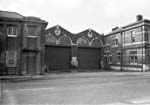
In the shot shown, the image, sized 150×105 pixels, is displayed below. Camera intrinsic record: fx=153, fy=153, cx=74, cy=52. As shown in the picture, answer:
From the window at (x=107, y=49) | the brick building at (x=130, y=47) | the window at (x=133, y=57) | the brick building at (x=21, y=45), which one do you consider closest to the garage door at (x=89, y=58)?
the window at (x=107, y=49)

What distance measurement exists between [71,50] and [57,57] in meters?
3.28

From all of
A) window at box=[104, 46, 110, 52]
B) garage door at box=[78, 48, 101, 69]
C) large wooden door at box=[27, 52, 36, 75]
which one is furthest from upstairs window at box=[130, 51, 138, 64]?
large wooden door at box=[27, 52, 36, 75]

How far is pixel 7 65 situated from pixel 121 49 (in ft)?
68.0

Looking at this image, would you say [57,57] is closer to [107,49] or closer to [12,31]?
[107,49]

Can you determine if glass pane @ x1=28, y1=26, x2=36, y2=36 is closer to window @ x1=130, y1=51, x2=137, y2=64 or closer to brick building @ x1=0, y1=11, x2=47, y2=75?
brick building @ x1=0, y1=11, x2=47, y2=75

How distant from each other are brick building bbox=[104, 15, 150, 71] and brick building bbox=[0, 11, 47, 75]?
15.8 metres

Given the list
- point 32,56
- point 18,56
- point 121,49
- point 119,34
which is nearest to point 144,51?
point 121,49

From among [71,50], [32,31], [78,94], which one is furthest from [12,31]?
[78,94]

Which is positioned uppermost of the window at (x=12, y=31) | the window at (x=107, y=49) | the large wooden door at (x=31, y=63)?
the window at (x=12, y=31)

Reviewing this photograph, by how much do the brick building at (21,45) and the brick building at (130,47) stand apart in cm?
1576

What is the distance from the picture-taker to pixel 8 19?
19.2 meters

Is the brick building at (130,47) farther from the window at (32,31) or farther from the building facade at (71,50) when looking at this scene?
the window at (32,31)

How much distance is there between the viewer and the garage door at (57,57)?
100 ft

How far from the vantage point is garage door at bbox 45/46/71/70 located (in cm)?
3052
